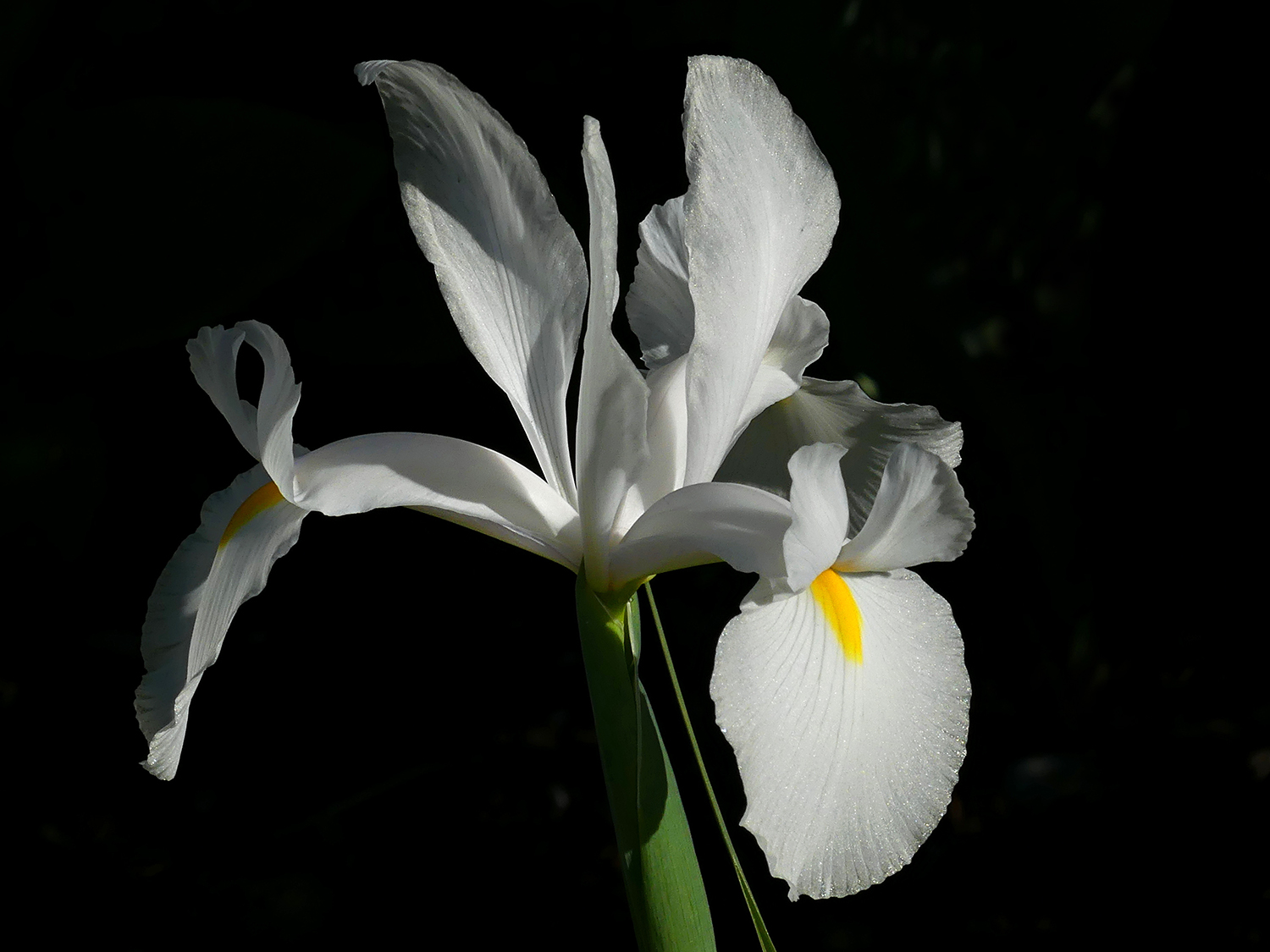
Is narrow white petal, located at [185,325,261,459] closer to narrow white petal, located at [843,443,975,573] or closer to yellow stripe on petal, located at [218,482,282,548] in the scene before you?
yellow stripe on petal, located at [218,482,282,548]

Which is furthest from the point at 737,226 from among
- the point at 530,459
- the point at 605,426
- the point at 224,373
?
the point at 530,459

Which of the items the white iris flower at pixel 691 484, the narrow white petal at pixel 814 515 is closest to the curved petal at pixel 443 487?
the white iris flower at pixel 691 484

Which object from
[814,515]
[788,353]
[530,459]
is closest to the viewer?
[814,515]

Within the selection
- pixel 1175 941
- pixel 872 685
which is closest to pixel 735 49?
pixel 872 685

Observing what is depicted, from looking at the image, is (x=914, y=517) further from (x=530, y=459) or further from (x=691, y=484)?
(x=530, y=459)

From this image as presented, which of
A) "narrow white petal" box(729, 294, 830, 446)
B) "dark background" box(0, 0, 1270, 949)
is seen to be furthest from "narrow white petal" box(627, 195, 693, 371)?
"dark background" box(0, 0, 1270, 949)

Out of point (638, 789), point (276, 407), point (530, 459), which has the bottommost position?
point (530, 459)

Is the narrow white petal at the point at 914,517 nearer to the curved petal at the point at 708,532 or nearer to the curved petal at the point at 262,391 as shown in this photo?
the curved petal at the point at 708,532
